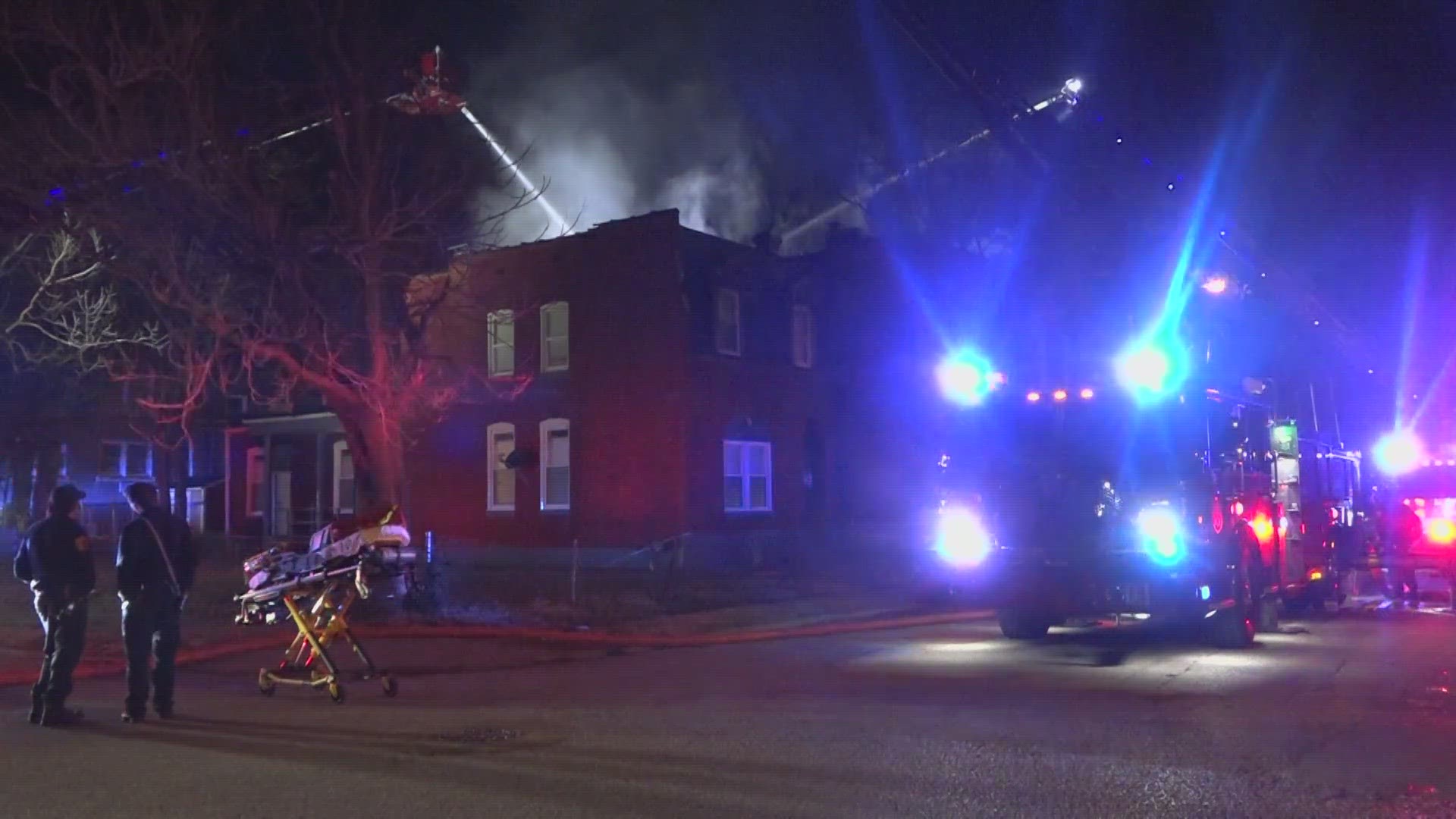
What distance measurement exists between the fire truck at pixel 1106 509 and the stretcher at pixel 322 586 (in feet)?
19.9

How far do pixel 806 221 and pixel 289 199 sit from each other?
1858cm

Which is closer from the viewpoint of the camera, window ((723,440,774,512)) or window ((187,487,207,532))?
window ((723,440,774,512))

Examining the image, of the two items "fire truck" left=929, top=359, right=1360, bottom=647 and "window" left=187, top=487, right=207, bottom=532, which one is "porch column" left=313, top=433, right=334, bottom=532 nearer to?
"window" left=187, top=487, right=207, bottom=532

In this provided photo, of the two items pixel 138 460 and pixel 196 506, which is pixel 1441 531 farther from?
pixel 138 460

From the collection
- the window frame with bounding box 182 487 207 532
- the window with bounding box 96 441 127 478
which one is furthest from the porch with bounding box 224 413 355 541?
the window with bounding box 96 441 127 478

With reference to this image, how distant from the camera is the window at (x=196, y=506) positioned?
1544 inches

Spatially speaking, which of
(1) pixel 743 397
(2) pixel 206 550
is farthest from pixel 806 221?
(2) pixel 206 550

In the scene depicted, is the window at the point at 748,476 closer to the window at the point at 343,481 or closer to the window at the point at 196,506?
the window at the point at 343,481

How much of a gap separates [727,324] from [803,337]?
9.15 ft

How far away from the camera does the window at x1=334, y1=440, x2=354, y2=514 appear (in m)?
32.7

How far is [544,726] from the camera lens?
919cm

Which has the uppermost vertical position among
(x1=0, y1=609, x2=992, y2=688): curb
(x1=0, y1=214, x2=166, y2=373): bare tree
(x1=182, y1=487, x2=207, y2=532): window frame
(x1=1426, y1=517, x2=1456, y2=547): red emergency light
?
(x1=0, y1=214, x2=166, y2=373): bare tree

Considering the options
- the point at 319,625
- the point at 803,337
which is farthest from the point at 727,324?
the point at 319,625

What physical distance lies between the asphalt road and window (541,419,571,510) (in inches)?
563
